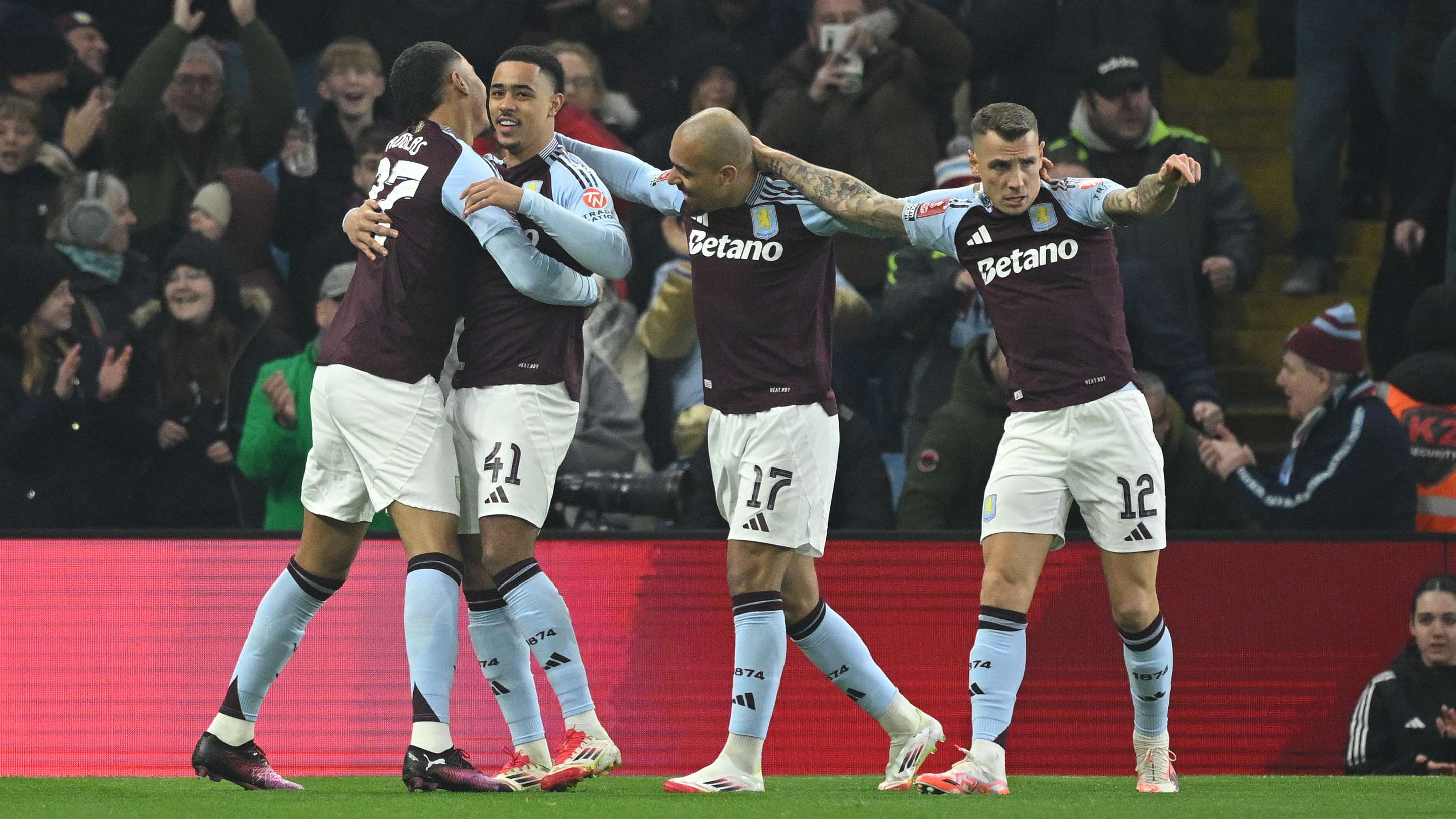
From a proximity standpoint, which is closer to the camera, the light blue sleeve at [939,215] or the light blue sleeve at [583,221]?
the light blue sleeve at [583,221]

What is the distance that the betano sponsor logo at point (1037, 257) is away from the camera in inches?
253

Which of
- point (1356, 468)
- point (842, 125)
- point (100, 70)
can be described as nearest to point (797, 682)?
point (1356, 468)

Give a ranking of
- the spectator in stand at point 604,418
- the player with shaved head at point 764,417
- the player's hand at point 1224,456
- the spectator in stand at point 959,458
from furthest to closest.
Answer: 1. the spectator in stand at point 604,418
2. the spectator in stand at point 959,458
3. the player's hand at point 1224,456
4. the player with shaved head at point 764,417

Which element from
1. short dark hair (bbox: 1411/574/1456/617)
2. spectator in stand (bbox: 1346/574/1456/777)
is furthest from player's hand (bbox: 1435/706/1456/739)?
short dark hair (bbox: 1411/574/1456/617)

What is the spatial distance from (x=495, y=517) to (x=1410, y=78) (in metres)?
6.47

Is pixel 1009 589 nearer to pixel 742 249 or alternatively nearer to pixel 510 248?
pixel 742 249

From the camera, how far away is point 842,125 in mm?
10078

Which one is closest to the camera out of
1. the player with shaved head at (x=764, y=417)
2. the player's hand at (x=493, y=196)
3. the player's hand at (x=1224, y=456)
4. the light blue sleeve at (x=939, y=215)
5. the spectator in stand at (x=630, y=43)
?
the player's hand at (x=493, y=196)

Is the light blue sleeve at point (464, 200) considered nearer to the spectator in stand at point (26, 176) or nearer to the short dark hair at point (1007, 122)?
the short dark hair at point (1007, 122)

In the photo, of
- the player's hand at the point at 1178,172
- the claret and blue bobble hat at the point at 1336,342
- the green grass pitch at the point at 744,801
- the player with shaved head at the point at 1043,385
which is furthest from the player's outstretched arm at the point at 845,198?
the claret and blue bobble hat at the point at 1336,342

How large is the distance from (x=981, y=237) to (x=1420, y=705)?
2618 millimetres

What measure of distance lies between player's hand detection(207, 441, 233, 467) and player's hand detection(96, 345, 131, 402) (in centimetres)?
52

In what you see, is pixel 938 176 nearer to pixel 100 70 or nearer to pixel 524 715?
pixel 524 715

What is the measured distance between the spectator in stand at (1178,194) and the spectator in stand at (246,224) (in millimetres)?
4077
